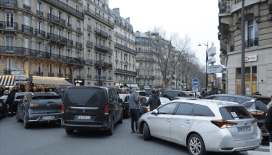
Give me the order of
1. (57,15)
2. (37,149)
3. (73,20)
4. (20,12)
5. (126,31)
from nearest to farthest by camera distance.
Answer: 1. (37,149)
2. (20,12)
3. (57,15)
4. (73,20)
5. (126,31)

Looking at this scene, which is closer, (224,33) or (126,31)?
(224,33)

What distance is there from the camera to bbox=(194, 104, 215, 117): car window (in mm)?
6137

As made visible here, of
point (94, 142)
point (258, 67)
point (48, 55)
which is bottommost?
point (94, 142)

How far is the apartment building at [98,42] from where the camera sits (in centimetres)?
4781

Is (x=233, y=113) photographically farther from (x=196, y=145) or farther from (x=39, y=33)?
(x=39, y=33)

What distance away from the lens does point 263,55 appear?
18172 millimetres

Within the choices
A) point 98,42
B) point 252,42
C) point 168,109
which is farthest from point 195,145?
point 98,42

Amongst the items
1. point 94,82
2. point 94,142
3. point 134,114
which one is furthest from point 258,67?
point 94,82

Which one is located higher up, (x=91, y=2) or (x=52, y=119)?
(x=91, y=2)

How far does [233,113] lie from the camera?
239 inches

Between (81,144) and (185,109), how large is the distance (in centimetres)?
346

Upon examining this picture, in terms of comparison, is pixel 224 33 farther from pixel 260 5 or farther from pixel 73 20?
pixel 73 20

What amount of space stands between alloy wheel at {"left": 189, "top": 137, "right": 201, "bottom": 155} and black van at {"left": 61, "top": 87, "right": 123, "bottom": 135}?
339cm

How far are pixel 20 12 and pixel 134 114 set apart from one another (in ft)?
97.0
